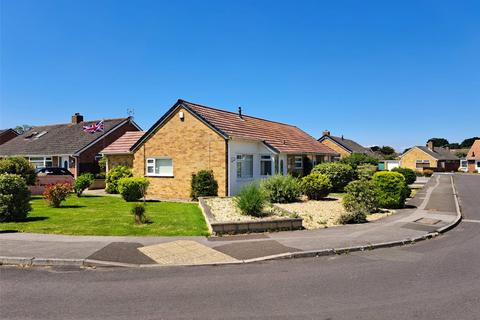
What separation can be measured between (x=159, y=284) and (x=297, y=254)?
349cm

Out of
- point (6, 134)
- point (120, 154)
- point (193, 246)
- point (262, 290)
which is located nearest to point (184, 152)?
point (120, 154)

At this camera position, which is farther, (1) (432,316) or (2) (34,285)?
(2) (34,285)

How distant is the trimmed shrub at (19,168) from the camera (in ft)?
72.8

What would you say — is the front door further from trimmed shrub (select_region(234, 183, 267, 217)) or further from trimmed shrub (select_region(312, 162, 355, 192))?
trimmed shrub (select_region(234, 183, 267, 217))

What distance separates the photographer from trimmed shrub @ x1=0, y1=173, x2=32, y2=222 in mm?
12641

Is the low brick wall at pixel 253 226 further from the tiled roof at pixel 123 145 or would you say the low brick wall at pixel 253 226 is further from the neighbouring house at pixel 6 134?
the neighbouring house at pixel 6 134

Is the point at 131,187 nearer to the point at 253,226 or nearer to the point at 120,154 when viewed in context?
the point at 120,154

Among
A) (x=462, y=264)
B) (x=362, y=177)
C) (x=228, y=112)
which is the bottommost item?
(x=462, y=264)

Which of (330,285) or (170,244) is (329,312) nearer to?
(330,285)

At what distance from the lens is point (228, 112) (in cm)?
2631

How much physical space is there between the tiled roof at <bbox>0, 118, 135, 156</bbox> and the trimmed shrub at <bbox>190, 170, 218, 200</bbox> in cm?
1837

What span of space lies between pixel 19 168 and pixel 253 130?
1486 centimetres

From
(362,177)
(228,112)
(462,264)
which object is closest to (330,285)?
Result: (462,264)

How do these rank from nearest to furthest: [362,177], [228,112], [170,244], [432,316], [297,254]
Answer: [432,316] < [297,254] < [170,244] < [362,177] < [228,112]
